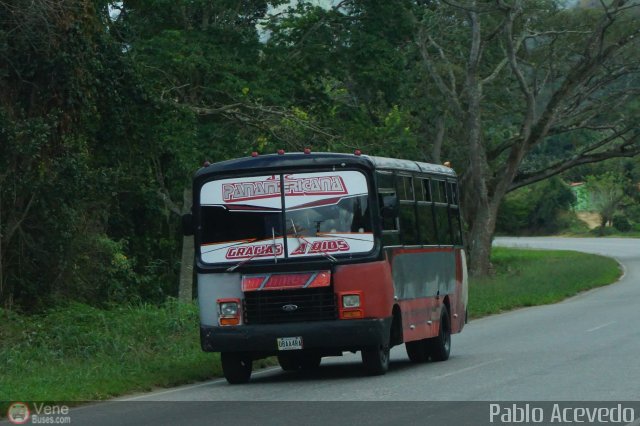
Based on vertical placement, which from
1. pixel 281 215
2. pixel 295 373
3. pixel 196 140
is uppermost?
pixel 196 140

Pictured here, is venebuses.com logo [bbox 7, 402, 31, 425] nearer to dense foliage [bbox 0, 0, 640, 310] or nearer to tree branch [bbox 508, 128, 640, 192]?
dense foliage [bbox 0, 0, 640, 310]

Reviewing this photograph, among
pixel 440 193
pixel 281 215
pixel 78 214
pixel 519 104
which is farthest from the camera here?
pixel 519 104

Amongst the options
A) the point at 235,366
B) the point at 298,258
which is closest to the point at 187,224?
the point at 298,258

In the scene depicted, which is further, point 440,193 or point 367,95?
point 367,95

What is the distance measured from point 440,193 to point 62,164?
662 cm

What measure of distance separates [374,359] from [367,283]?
1.08m

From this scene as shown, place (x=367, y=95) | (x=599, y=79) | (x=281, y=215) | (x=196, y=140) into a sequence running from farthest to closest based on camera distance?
1. (x=599, y=79)
2. (x=367, y=95)
3. (x=196, y=140)
4. (x=281, y=215)

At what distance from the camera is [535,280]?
40.7m

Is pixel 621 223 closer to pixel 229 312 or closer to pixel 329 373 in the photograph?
pixel 329 373

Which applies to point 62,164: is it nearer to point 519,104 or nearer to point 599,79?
point 599,79

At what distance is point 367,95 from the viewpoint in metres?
38.0

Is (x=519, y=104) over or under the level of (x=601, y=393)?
over

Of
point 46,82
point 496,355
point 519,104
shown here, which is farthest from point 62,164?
point 519,104

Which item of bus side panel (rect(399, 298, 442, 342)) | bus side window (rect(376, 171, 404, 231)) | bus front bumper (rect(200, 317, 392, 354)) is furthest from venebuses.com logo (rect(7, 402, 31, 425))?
bus side panel (rect(399, 298, 442, 342))
